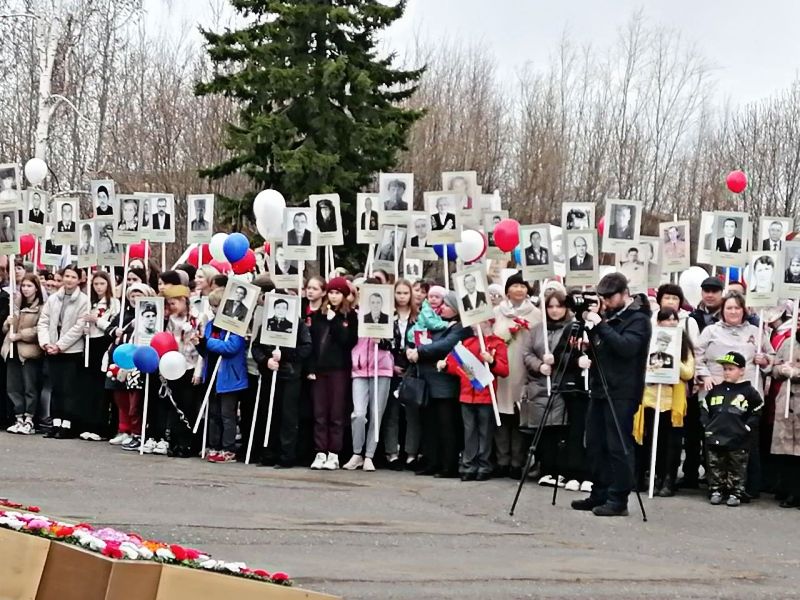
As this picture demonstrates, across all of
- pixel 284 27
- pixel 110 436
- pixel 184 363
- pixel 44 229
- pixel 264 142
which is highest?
pixel 284 27

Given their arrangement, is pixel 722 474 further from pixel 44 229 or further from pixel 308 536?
pixel 44 229

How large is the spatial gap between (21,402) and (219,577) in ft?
36.0

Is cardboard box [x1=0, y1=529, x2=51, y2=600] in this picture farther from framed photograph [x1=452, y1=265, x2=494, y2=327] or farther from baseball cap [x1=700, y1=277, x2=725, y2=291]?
baseball cap [x1=700, y1=277, x2=725, y2=291]

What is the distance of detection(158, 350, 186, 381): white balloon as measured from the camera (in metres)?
15.0

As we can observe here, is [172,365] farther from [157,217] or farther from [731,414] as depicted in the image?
[731,414]

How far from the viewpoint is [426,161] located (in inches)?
1652

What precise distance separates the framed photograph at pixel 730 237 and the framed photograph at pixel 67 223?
7.60 metres

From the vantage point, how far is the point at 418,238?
619 inches

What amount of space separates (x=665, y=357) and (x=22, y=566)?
25.9 ft

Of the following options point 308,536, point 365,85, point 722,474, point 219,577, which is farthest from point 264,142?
point 219,577

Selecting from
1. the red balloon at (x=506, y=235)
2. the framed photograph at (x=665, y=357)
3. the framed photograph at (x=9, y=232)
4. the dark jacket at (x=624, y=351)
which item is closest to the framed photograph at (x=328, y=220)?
the red balloon at (x=506, y=235)

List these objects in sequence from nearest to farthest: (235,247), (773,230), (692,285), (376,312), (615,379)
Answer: (615,379), (376,312), (773,230), (235,247), (692,285)

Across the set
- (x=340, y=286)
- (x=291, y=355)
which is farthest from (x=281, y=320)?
(x=340, y=286)

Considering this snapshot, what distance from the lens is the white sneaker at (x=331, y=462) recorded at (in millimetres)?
14742
